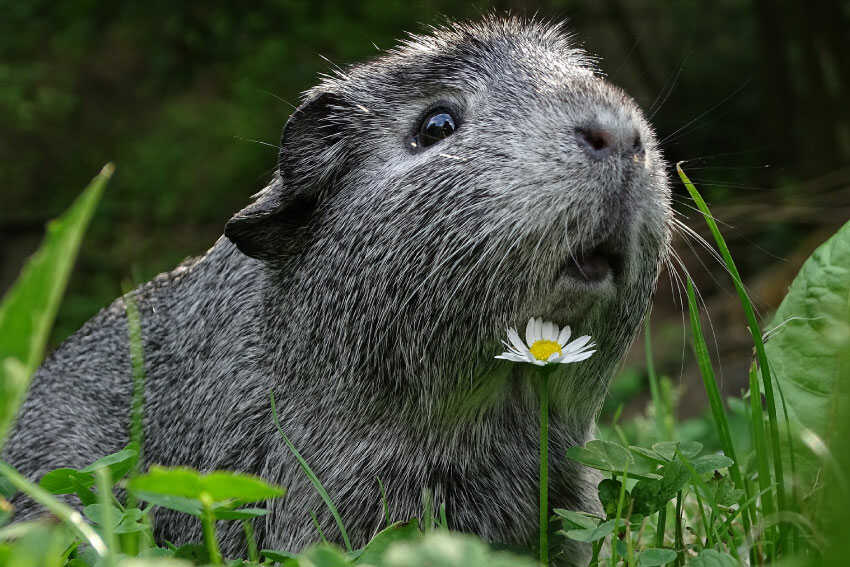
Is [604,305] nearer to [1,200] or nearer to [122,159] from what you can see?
[122,159]

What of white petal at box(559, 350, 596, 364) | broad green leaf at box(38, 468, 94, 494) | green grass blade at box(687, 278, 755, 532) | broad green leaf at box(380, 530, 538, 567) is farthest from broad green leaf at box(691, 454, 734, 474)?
broad green leaf at box(38, 468, 94, 494)

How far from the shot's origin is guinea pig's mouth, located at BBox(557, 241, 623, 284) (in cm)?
254

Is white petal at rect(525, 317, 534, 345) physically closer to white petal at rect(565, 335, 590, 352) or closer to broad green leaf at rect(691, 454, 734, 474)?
white petal at rect(565, 335, 590, 352)

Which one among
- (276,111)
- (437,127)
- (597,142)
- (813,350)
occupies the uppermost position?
(276,111)

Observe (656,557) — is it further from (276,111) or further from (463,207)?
(276,111)

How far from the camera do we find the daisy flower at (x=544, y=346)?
2.31 m

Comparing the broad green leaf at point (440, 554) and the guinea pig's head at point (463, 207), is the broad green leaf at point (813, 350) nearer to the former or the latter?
the guinea pig's head at point (463, 207)

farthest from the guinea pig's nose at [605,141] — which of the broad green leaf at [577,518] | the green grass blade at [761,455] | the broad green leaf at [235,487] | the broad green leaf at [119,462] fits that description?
the broad green leaf at [119,462]

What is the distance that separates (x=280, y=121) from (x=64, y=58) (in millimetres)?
3456

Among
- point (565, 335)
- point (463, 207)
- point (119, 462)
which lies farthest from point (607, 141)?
point (119, 462)

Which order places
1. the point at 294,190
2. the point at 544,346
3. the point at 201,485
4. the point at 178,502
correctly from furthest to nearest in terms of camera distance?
the point at 294,190 → the point at 544,346 → the point at 178,502 → the point at 201,485

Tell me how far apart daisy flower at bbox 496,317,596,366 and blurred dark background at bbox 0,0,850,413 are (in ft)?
14.0

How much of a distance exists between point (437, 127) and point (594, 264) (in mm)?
759

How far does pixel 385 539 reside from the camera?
2.15 m
